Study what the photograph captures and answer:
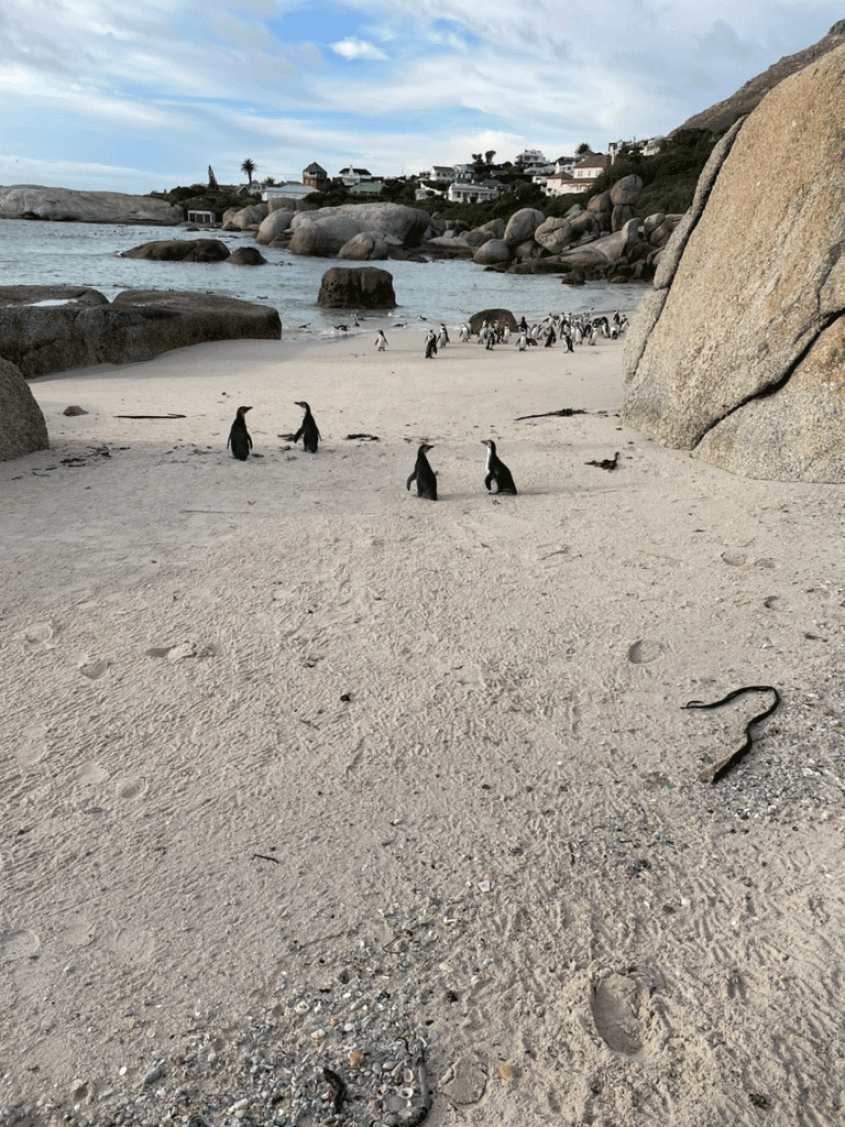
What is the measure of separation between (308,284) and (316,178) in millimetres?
100417

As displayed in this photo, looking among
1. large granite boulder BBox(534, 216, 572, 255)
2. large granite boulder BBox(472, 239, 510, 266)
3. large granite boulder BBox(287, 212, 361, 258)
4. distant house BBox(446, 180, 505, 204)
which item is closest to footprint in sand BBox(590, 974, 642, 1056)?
large granite boulder BBox(472, 239, 510, 266)

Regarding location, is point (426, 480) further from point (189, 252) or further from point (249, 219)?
point (249, 219)

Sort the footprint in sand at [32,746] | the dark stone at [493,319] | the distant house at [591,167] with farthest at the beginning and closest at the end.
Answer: the distant house at [591,167]
the dark stone at [493,319]
the footprint in sand at [32,746]

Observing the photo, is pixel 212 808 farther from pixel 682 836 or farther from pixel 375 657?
pixel 682 836

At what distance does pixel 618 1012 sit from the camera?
221cm

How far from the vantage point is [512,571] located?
496 cm

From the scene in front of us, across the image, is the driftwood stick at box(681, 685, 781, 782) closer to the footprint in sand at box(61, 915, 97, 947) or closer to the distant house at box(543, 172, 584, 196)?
the footprint in sand at box(61, 915, 97, 947)

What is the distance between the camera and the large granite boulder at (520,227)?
55.1m

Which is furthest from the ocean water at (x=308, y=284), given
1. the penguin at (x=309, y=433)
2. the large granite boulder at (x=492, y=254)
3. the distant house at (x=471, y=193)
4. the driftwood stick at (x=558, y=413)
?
the distant house at (x=471, y=193)

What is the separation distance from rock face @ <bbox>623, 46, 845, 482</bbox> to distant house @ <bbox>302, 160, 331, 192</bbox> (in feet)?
407

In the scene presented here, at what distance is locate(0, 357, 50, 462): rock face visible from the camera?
7156mm

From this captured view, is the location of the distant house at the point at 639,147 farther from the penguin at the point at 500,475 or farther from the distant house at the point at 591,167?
the penguin at the point at 500,475

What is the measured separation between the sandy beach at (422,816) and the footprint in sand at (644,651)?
17 mm

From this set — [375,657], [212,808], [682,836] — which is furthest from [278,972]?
[375,657]
